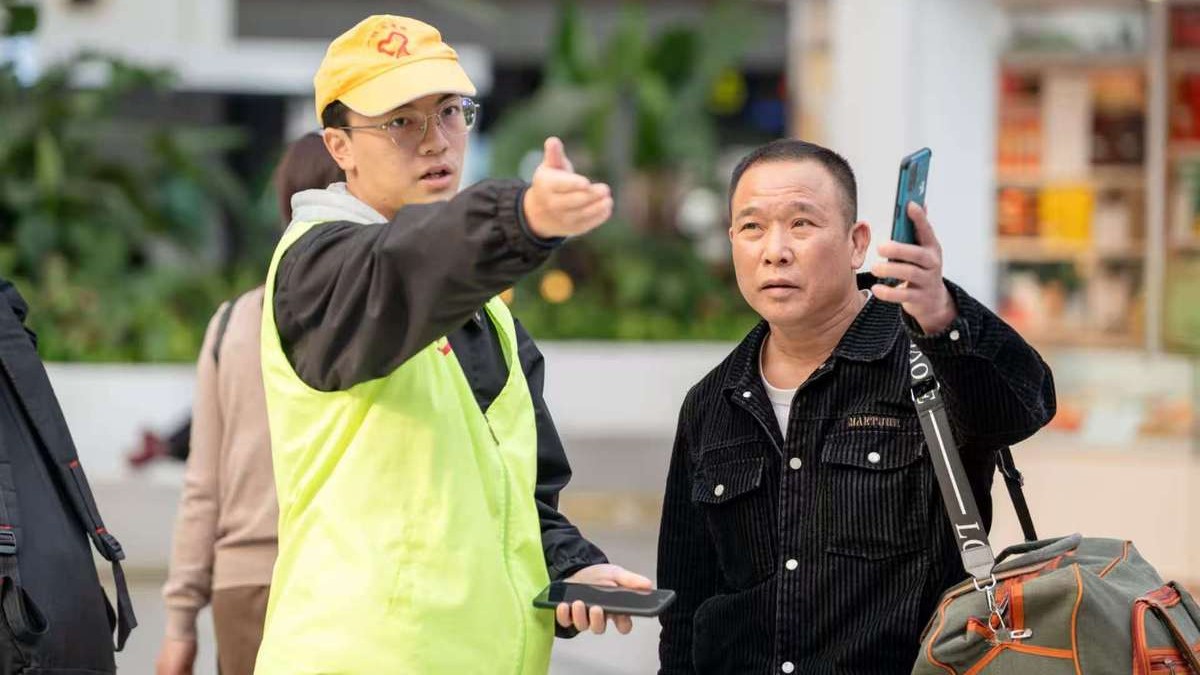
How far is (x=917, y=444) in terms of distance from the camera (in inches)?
123

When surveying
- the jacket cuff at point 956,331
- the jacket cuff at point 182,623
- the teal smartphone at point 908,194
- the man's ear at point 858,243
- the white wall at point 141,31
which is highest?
the white wall at point 141,31

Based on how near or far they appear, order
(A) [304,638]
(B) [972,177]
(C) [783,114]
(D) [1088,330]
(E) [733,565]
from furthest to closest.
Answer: (C) [783,114]
(D) [1088,330]
(B) [972,177]
(E) [733,565]
(A) [304,638]

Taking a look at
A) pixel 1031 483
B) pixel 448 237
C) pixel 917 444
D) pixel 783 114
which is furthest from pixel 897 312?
pixel 783 114

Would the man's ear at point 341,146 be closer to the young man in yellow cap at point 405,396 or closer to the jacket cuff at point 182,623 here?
the young man in yellow cap at point 405,396

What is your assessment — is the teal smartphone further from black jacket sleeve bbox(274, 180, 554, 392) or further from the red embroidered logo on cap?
the red embroidered logo on cap

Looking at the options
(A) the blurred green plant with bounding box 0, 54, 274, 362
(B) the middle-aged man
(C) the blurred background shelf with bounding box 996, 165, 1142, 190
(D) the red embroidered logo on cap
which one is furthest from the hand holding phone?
(A) the blurred green plant with bounding box 0, 54, 274, 362

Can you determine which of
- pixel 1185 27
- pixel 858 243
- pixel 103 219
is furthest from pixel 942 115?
pixel 858 243

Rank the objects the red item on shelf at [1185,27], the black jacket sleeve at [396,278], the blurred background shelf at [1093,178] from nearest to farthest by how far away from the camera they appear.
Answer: the black jacket sleeve at [396,278] → the red item on shelf at [1185,27] → the blurred background shelf at [1093,178]

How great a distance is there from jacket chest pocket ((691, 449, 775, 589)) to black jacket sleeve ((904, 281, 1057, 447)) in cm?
43

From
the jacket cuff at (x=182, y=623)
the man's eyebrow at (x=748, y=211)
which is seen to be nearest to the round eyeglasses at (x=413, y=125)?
the man's eyebrow at (x=748, y=211)

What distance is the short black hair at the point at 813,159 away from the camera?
10.7 ft

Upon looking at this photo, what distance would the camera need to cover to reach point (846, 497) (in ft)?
10.3

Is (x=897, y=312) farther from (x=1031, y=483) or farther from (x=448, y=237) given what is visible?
(x=1031, y=483)

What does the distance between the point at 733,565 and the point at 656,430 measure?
9.19 metres
